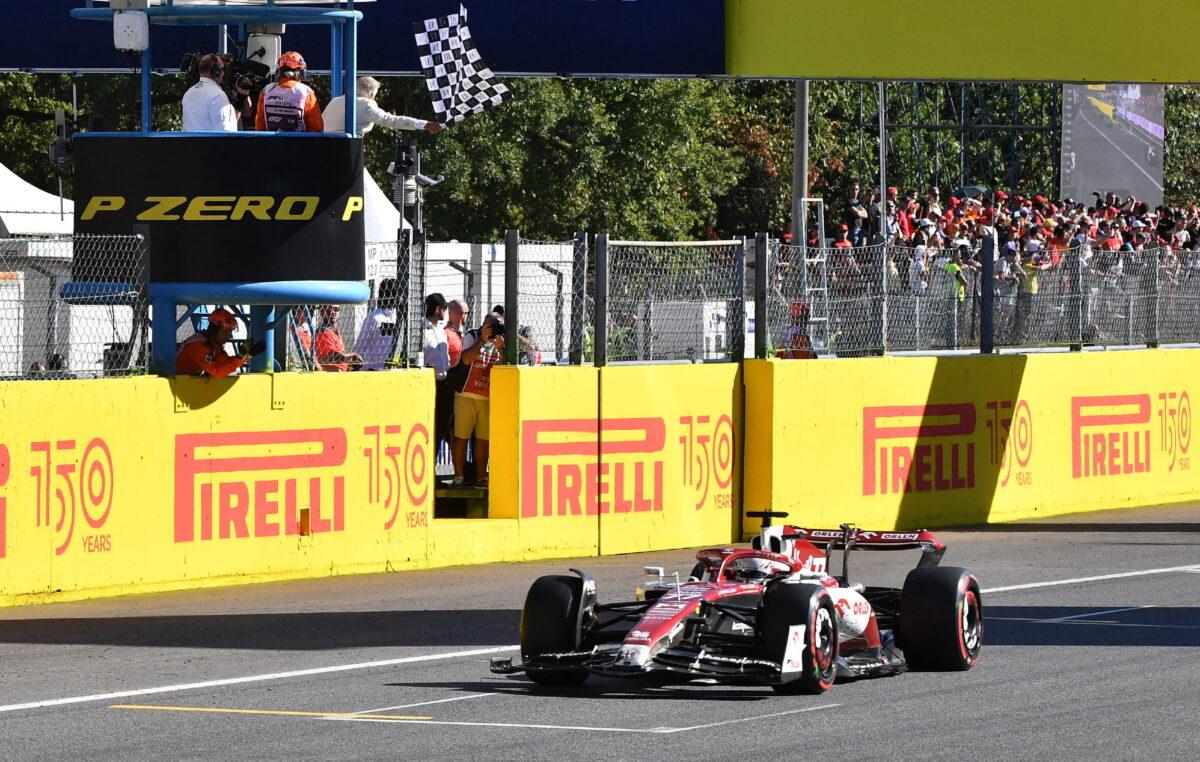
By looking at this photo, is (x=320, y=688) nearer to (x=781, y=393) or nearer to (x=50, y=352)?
(x=50, y=352)

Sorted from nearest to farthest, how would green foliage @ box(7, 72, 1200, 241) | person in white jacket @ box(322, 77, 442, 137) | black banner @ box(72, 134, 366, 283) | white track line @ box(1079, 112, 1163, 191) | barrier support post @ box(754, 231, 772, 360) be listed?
black banner @ box(72, 134, 366, 283), person in white jacket @ box(322, 77, 442, 137), barrier support post @ box(754, 231, 772, 360), green foliage @ box(7, 72, 1200, 241), white track line @ box(1079, 112, 1163, 191)

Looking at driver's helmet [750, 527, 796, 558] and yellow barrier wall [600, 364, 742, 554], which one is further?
yellow barrier wall [600, 364, 742, 554]

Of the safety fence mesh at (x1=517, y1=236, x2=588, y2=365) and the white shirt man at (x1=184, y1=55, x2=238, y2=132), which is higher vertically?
the white shirt man at (x1=184, y1=55, x2=238, y2=132)

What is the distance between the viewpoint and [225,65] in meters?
14.9

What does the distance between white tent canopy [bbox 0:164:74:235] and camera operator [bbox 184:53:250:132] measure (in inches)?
453

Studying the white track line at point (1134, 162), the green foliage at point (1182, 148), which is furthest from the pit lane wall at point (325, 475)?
the green foliage at point (1182, 148)

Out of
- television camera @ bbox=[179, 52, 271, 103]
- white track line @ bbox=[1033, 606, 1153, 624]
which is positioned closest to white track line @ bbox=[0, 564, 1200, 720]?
white track line @ bbox=[1033, 606, 1153, 624]

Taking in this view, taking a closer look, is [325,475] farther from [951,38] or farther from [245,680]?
[951,38]

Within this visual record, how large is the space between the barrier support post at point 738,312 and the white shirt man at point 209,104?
4.91 metres

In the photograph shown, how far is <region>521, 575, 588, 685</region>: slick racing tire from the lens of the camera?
10.2m

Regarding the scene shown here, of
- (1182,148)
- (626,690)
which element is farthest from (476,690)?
(1182,148)

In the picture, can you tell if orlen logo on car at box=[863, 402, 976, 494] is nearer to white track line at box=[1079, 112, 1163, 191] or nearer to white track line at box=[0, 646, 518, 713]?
white track line at box=[0, 646, 518, 713]

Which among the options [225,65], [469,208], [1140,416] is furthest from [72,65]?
[469,208]

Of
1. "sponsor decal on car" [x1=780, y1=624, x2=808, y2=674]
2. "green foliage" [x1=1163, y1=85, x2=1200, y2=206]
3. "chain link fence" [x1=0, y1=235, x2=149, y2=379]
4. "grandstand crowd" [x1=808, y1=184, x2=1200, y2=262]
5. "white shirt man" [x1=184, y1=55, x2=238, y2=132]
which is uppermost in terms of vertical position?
"green foliage" [x1=1163, y1=85, x2=1200, y2=206]
